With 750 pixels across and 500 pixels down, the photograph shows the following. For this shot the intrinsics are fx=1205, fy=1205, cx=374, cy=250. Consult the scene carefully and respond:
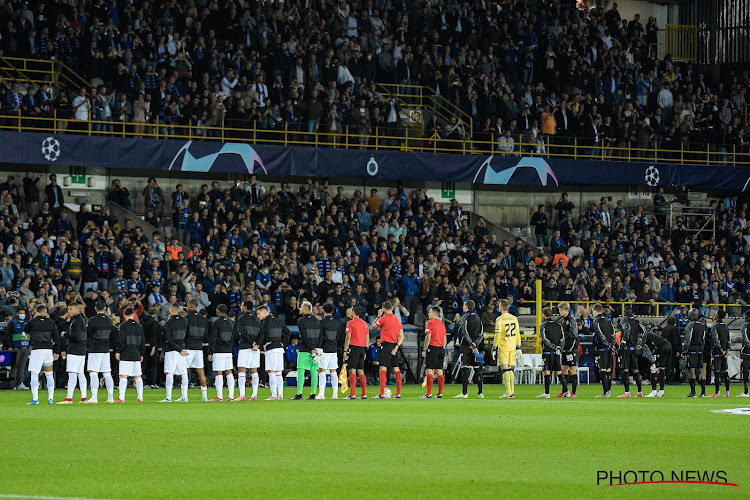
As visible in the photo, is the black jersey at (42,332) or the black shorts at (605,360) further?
the black shorts at (605,360)

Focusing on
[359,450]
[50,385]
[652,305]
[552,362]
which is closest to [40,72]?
[50,385]

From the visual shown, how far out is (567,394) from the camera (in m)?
26.1

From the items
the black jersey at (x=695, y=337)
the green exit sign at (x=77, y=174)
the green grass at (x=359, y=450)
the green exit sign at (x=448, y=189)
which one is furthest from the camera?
the green exit sign at (x=448, y=189)

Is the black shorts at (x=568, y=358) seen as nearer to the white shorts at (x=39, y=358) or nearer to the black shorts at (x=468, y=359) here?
the black shorts at (x=468, y=359)

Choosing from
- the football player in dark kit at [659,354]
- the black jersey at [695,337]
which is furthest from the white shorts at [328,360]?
the black jersey at [695,337]

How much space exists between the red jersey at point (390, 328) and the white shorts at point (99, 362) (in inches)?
215

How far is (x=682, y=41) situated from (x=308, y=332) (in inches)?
1353

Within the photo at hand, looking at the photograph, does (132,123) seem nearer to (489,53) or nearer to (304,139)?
(304,139)

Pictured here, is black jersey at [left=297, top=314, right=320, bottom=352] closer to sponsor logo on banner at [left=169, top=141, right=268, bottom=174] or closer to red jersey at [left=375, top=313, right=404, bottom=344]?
red jersey at [left=375, top=313, right=404, bottom=344]

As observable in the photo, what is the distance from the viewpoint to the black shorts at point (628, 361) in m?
26.2

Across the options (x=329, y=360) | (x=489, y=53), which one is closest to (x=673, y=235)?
(x=489, y=53)

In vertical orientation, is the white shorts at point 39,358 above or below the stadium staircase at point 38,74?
below

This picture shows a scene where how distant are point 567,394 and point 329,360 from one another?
546cm

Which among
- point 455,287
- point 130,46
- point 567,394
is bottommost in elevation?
point 567,394
